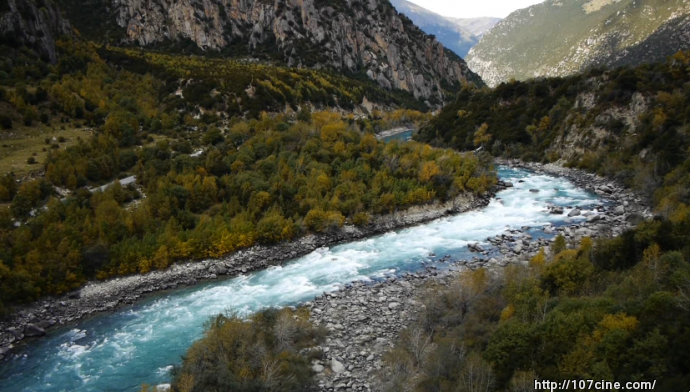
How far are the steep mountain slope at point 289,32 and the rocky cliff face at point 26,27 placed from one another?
176 ft

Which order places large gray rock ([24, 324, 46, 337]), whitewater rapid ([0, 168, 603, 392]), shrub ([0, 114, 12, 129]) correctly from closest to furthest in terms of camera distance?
whitewater rapid ([0, 168, 603, 392]) < large gray rock ([24, 324, 46, 337]) < shrub ([0, 114, 12, 129])

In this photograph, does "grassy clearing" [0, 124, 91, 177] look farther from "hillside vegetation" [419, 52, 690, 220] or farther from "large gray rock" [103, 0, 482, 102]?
"large gray rock" [103, 0, 482, 102]

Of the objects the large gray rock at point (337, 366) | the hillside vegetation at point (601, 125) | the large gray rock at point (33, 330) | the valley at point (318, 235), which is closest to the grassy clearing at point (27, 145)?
the valley at point (318, 235)

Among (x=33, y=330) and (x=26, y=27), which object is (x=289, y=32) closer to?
(x=26, y=27)

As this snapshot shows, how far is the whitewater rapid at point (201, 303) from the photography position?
20391 millimetres

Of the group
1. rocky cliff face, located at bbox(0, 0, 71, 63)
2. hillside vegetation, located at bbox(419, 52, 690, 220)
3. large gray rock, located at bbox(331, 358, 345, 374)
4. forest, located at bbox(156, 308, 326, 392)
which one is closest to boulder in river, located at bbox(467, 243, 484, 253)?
hillside vegetation, located at bbox(419, 52, 690, 220)

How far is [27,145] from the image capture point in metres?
44.4

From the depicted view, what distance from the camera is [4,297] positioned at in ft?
82.8

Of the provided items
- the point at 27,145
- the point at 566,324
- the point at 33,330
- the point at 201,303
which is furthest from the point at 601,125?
the point at 27,145

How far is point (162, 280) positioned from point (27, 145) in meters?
27.6

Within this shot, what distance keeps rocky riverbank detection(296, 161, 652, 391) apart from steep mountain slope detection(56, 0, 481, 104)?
4462 inches

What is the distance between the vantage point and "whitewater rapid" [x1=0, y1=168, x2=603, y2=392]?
803 inches

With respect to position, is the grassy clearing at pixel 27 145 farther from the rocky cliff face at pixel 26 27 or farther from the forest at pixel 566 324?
the forest at pixel 566 324

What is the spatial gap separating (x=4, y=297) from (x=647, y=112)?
71520mm
